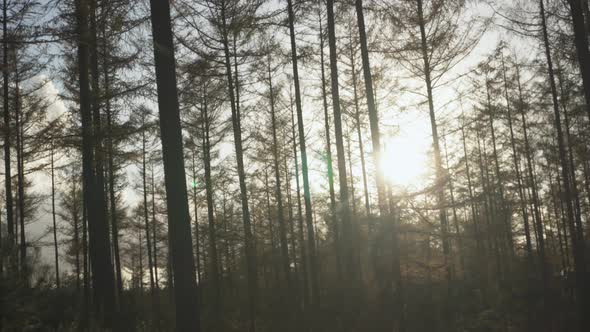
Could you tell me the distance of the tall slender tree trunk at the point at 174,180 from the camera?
5.43 m

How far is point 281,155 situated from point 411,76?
7209 millimetres

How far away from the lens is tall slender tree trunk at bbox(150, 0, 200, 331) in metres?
5.43

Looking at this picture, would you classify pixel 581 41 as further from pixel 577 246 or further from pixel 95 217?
pixel 95 217

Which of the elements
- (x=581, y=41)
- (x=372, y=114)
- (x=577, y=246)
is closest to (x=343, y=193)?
(x=372, y=114)

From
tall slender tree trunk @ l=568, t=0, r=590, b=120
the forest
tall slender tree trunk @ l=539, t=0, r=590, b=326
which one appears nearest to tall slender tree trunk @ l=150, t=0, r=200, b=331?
the forest

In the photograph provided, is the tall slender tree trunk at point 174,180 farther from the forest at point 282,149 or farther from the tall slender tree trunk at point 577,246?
the tall slender tree trunk at point 577,246

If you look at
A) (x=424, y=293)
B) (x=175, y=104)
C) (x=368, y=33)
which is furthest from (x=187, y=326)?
(x=424, y=293)

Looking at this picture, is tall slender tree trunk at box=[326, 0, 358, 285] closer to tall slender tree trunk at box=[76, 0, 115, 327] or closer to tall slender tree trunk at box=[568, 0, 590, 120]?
tall slender tree trunk at box=[568, 0, 590, 120]

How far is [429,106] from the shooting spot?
11.8 m

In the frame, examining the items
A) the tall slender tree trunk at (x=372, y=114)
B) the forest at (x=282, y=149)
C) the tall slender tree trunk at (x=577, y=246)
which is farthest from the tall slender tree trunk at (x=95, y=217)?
the tall slender tree trunk at (x=577, y=246)

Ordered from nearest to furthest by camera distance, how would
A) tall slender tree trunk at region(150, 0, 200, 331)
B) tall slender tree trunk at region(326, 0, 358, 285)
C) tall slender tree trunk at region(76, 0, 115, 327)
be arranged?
tall slender tree trunk at region(150, 0, 200, 331), tall slender tree trunk at region(76, 0, 115, 327), tall slender tree trunk at region(326, 0, 358, 285)

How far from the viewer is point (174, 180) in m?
5.54

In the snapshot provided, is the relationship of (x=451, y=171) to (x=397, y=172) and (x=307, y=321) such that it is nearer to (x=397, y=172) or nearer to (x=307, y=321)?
(x=397, y=172)

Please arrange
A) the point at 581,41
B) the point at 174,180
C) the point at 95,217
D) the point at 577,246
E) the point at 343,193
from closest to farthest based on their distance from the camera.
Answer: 1. the point at 174,180
2. the point at 581,41
3. the point at 95,217
4. the point at 343,193
5. the point at 577,246
